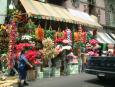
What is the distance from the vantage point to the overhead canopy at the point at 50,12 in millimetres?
19550

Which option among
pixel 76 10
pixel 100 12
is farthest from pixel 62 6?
pixel 100 12

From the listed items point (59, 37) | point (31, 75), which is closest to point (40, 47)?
point (59, 37)

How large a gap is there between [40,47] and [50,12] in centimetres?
436

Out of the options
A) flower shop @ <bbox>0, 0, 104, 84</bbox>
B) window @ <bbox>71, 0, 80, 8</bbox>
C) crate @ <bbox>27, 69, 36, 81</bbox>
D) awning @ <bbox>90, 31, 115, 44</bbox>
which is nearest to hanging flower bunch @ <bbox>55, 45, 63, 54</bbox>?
flower shop @ <bbox>0, 0, 104, 84</bbox>

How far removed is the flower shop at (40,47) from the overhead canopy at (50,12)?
10 centimetres

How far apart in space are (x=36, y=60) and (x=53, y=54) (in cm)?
124

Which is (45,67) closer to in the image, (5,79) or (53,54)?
(53,54)

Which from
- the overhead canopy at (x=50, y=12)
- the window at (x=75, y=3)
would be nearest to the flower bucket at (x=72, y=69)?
the overhead canopy at (x=50, y=12)

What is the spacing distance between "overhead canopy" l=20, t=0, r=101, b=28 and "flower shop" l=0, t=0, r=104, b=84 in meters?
0.10

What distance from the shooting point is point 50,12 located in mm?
21406

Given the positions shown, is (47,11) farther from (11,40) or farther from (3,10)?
(11,40)

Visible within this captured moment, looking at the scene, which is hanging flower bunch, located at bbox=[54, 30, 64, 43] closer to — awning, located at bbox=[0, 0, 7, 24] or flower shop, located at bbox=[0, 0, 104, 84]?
flower shop, located at bbox=[0, 0, 104, 84]

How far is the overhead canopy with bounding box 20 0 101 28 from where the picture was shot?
770 inches

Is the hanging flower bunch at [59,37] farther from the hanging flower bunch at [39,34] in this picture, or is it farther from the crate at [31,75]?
the crate at [31,75]
